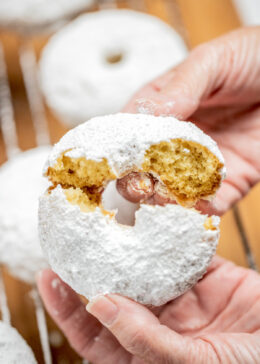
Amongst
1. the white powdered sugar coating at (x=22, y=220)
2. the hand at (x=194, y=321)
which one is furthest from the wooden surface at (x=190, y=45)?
the hand at (x=194, y=321)

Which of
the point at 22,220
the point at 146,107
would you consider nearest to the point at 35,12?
the point at 22,220

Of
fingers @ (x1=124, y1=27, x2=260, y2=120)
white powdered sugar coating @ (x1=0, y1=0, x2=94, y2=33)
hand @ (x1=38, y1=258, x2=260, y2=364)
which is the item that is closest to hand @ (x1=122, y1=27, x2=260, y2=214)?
fingers @ (x1=124, y1=27, x2=260, y2=120)

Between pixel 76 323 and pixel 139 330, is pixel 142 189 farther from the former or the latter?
pixel 76 323

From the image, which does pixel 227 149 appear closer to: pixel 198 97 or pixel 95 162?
pixel 198 97

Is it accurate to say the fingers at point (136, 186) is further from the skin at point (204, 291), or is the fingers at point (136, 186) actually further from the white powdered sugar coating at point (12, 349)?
the white powdered sugar coating at point (12, 349)

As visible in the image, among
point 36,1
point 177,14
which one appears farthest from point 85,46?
point 177,14

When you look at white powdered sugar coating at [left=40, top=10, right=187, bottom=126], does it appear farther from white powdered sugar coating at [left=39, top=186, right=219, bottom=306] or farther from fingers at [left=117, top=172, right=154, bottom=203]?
white powdered sugar coating at [left=39, top=186, right=219, bottom=306]
